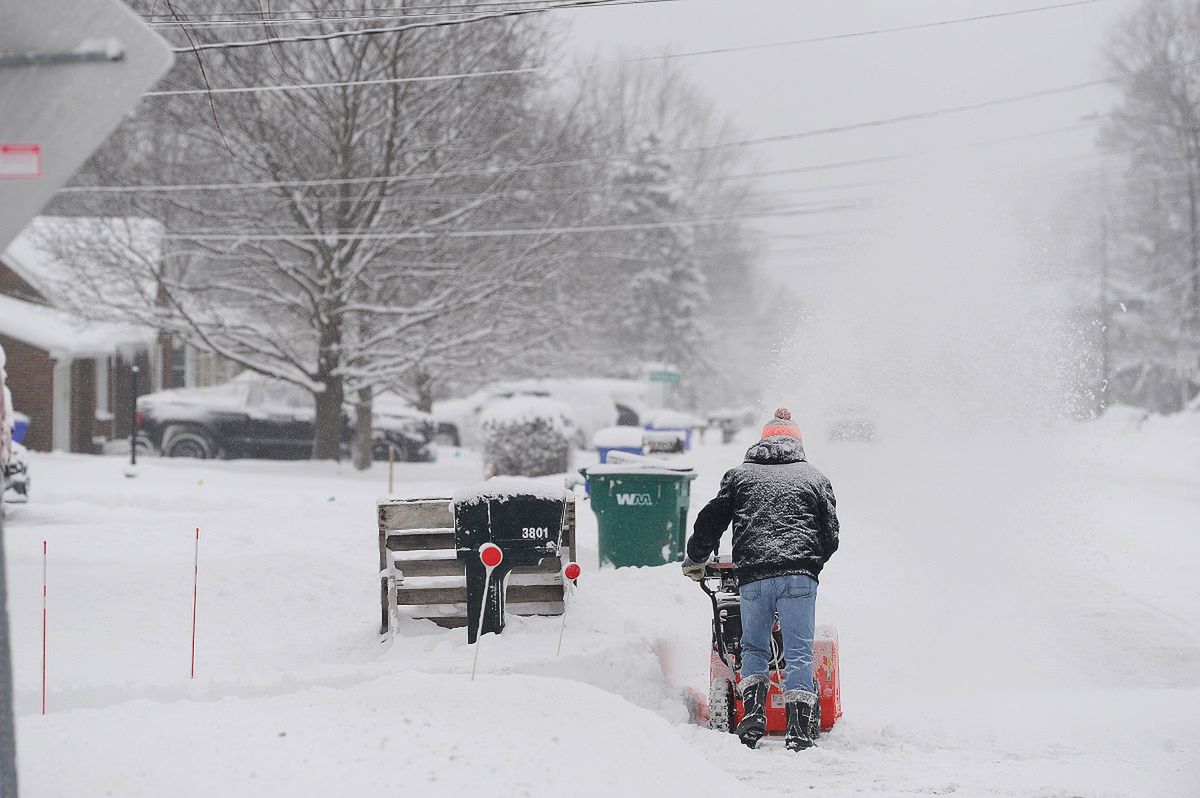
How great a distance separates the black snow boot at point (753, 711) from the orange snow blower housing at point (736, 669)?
0.14 meters

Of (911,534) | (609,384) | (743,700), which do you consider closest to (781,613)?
(743,700)

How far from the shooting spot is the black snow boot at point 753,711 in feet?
22.8

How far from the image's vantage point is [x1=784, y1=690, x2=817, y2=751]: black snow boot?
6.82 m

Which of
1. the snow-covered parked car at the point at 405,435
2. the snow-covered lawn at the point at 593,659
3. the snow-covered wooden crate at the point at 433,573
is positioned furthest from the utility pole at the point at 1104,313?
the snow-covered wooden crate at the point at 433,573

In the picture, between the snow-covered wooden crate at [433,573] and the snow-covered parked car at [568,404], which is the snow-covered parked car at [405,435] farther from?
the snow-covered wooden crate at [433,573]

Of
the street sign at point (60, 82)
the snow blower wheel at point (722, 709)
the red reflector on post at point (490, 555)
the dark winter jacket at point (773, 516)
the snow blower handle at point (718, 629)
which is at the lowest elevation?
the snow blower wheel at point (722, 709)

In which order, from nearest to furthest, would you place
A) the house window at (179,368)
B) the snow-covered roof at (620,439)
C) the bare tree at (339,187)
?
the snow-covered roof at (620,439)
the bare tree at (339,187)
the house window at (179,368)

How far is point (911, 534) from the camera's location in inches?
598

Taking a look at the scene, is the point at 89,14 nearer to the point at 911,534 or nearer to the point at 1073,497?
the point at 911,534

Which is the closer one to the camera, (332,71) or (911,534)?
(911,534)

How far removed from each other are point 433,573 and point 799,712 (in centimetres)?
312

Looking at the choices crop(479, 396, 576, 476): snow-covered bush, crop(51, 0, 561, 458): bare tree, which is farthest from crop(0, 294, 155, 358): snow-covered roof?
crop(479, 396, 576, 476): snow-covered bush

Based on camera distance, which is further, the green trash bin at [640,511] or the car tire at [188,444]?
the car tire at [188,444]

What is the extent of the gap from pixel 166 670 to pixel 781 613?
13.3ft
